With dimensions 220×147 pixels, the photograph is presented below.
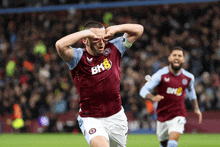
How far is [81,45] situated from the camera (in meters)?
19.3

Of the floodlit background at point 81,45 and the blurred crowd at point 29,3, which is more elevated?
the blurred crowd at point 29,3

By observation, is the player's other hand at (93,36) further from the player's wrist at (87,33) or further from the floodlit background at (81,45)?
the floodlit background at (81,45)

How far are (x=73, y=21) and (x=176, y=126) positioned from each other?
15.0m

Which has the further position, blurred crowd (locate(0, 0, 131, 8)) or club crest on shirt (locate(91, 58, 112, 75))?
blurred crowd (locate(0, 0, 131, 8))

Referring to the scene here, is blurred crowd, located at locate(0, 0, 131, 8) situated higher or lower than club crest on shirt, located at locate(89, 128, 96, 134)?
higher

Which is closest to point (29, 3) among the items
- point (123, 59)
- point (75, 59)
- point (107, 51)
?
point (123, 59)

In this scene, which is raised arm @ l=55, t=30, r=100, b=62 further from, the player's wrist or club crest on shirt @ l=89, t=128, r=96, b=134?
club crest on shirt @ l=89, t=128, r=96, b=134

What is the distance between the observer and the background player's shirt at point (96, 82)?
4.84 metres

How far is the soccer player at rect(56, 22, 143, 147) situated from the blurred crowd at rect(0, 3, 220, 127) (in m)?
10.7

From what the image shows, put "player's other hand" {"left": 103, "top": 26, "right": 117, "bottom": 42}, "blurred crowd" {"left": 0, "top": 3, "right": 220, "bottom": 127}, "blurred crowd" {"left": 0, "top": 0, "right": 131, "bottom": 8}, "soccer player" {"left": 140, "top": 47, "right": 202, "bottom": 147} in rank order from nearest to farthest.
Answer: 1. "player's other hand" {"left": 103, "top": 26, "right": 117, "bottom": 42}
2. "soccer player" {"left": 140, "top": 47, "right": 202, "bottom": 147}
3. "blurred crowd" {"left": 0, "top": 3, "right": 220, "bottom": 127}
4. "blurred crowd" {"left": 0, "top": 0, "right": 131, "bottom": 8}

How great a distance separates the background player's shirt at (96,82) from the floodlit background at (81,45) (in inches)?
394

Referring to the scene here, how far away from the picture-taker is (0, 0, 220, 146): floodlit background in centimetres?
1571

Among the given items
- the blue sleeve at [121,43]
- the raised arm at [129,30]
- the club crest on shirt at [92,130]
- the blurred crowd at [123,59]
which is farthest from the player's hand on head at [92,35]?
the blurred crowd at [123,59]

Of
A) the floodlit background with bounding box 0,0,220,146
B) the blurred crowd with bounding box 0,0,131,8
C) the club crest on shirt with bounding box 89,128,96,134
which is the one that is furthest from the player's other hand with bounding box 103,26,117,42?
the blurred crowd with bounding box 0,0,131,8
